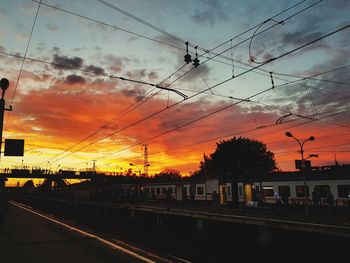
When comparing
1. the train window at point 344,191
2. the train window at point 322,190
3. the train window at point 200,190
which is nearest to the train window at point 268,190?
the train window at point 322,190

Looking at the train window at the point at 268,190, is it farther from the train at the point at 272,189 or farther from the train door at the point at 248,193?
the train door at the point at 248,193

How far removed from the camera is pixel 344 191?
2850 centimetres

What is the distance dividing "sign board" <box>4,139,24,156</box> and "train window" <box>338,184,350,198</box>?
22807 millimetres

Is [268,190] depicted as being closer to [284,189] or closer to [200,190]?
[284,189]

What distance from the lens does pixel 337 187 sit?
95.3 ft

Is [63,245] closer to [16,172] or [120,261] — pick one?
[120,261]

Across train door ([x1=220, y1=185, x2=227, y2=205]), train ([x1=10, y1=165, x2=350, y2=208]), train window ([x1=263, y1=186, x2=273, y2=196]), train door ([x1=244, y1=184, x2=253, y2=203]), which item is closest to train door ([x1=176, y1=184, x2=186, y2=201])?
train ([x1=10, y1=165, x2=350, y2=208])

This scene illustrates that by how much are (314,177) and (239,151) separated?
20.1 metres

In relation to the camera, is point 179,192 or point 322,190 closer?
point 322,190

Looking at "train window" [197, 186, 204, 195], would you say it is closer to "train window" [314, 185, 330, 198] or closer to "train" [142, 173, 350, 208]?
"train" [142, 173, 350, 208]

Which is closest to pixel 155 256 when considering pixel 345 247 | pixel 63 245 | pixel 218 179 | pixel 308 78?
pixel 63 245

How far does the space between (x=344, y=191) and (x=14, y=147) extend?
23.3 metres

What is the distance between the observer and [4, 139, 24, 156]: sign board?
19.3m

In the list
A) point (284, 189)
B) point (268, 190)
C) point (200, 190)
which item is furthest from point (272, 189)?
point (200, 190)
